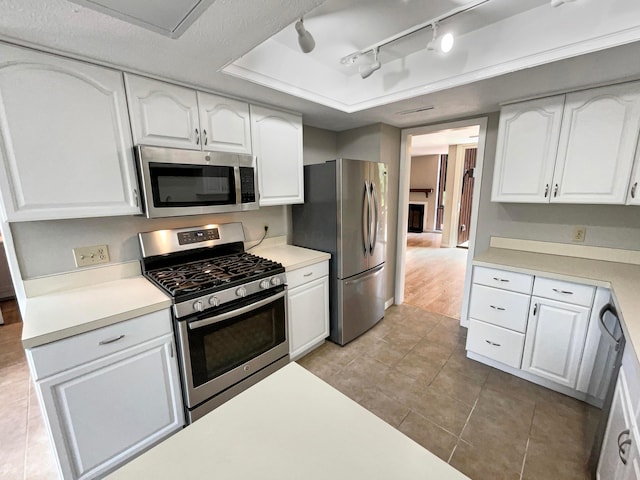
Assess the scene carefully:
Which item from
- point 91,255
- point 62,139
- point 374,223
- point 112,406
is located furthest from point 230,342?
point 374,223

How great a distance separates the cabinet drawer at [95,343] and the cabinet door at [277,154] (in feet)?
3.77

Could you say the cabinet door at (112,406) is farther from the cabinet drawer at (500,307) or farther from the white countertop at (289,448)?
the cabinet drawer at (500,307)

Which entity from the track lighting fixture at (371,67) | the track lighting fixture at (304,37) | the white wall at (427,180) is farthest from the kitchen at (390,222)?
the white wall at (427,180)

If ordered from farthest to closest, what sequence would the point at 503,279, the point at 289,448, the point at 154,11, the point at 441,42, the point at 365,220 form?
the point at 365,220 < the point at 503,279 < the point at 441,42 < the point at 154,11 < the point at 289,448

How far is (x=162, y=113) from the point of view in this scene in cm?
167

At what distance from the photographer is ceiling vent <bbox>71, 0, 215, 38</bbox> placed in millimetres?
949

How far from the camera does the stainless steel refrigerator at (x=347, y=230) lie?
2359 mm

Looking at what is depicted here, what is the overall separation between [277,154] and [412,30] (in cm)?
124

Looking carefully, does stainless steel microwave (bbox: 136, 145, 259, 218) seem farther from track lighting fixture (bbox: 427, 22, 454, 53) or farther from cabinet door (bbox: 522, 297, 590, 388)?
cabinet door (bbox: 522, 297, 590, 388)

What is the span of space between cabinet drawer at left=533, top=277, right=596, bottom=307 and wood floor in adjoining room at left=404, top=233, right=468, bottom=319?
1.29 meters

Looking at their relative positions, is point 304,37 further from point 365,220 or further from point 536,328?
point 536,328

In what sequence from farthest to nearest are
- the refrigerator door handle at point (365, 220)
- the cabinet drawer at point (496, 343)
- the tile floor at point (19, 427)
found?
the refrigerator door handle at point (365, 220), the cabinet drawer at point (496, 343), the tile floor at point (19, 427)

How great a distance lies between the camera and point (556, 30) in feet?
4.70

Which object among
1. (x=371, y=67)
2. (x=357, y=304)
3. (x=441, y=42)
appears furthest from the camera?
(x=357, y=304)
